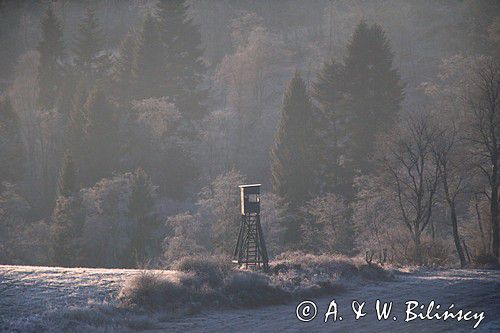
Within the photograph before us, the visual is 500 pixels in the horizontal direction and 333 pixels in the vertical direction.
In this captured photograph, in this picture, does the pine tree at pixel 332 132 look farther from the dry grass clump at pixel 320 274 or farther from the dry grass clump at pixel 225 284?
the dry grass clump at pixel 225 284

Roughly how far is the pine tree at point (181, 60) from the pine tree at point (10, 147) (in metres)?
18.2

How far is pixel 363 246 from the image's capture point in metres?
46.0

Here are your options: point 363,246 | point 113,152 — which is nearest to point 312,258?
point 363,246

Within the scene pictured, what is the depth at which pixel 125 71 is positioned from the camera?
3046 inches

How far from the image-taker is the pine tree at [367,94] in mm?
58000

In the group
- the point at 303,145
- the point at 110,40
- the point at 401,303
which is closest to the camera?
the point at 401,303

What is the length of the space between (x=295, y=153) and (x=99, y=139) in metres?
21.3

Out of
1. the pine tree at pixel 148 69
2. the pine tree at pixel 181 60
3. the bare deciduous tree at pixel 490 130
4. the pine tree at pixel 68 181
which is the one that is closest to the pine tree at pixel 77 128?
the pine tree at pixel 148 69

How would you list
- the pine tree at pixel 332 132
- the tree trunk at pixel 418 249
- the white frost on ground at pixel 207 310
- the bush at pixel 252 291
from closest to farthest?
the white frost on ground at pixel 207 310 < the bush at pixel 252 291 < the tree trunk at pixel 418 249 < the pine tree at pixel 332 132

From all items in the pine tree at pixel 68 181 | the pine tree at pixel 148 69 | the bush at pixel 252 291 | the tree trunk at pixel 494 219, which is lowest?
the bush at pixel 252 291

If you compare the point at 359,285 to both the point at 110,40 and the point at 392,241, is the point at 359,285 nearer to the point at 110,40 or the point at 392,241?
the point at 392,241

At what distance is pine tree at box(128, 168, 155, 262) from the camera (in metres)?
52.9

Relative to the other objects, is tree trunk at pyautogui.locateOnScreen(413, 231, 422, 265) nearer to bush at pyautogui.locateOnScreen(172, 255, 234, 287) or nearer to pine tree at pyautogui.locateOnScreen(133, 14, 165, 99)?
bush at pyautogui.locateOnScreen(172, 255, 234, 287)

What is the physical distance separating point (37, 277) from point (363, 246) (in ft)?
99.2
